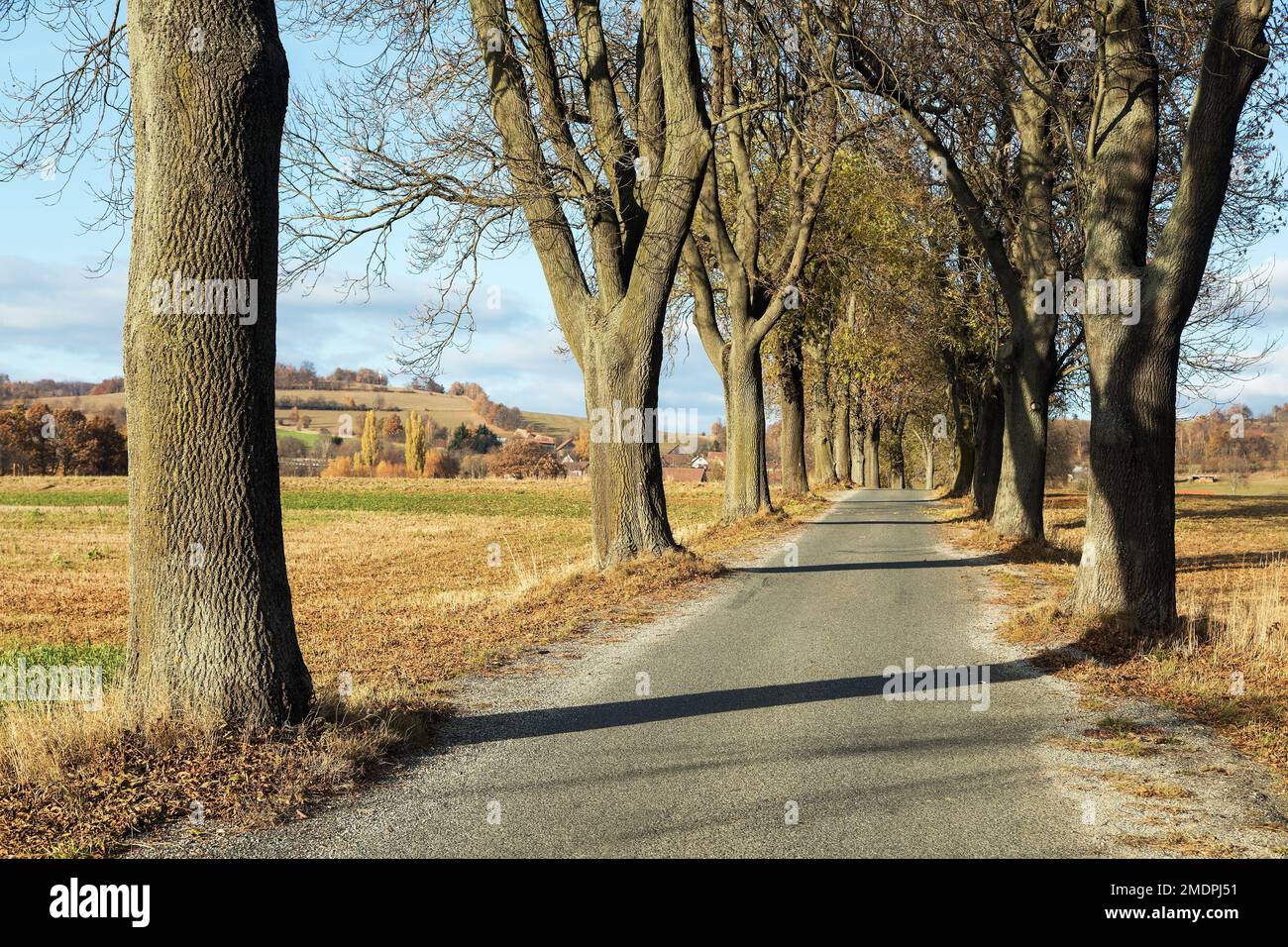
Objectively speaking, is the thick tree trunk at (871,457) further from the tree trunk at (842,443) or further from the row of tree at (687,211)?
the row of tree at (687,211)

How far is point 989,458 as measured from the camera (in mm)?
28453

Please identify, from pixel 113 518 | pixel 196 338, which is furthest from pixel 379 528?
pixel 196 338

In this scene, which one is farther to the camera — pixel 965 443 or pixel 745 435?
pixel 965 443

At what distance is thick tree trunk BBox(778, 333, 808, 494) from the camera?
3431 centimetres

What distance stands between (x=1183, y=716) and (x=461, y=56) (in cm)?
1302

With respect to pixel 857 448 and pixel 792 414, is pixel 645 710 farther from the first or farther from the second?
pixel 857 448

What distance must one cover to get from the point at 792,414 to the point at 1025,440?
15.3 meters

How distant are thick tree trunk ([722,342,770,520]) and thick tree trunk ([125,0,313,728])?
63.3ft

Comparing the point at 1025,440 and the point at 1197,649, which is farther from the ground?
the point at 1025,440

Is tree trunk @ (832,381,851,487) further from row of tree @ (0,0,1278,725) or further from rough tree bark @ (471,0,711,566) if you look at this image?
rough tree bark @ (471,0,711,566)

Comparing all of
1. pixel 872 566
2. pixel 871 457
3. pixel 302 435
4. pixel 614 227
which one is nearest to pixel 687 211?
pixel 614 227

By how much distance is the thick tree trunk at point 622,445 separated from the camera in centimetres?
1552

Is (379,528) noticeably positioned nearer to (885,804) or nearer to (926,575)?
(926,575)
